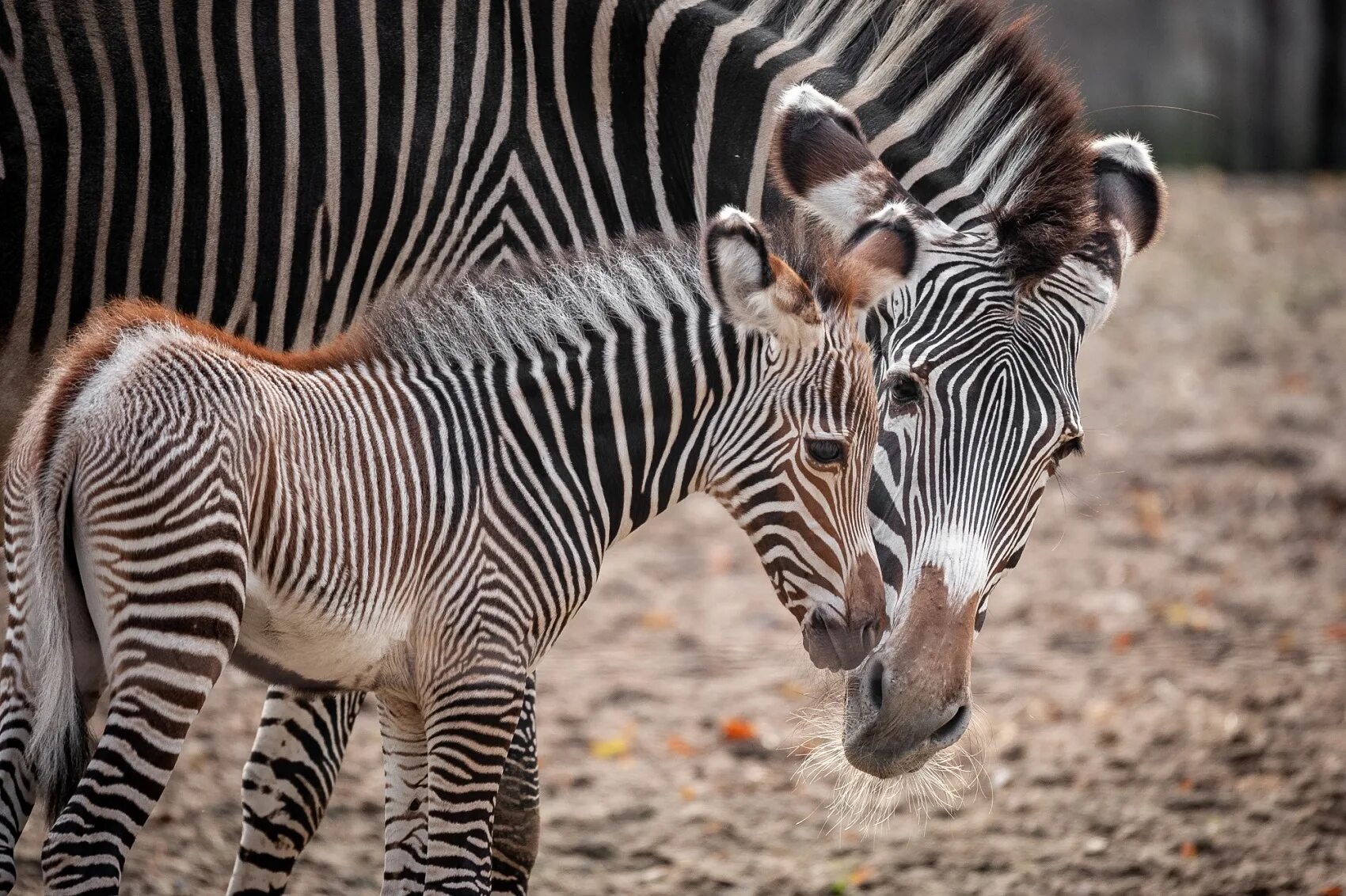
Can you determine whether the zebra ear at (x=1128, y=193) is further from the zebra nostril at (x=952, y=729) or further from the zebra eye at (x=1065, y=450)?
the zebra nostril at (x=952, y=729)

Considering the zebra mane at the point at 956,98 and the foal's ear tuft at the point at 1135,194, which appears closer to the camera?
the zebra mane at the point at 956,98

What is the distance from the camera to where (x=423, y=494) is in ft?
13.3

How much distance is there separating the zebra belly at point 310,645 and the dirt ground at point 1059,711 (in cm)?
170

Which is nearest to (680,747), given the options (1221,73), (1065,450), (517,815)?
(517,815)

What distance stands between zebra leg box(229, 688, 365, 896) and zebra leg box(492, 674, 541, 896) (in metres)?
0.62

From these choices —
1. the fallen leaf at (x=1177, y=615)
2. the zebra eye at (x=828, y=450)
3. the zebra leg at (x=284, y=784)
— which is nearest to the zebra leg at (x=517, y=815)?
the zebra leg at (x=284, y=784)

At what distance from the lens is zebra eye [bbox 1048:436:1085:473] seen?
4.36 metres

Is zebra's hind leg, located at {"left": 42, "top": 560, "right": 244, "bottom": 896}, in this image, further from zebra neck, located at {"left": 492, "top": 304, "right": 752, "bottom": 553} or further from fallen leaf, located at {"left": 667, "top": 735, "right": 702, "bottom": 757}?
fallen leaf, located at {"left": 667, "top": 735, "right": 702, "bottom": 757}

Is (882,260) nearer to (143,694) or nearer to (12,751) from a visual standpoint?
(143,694)

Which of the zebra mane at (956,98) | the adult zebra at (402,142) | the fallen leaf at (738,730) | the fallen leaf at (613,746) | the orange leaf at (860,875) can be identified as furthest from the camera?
the fallen leaf at (738,730)

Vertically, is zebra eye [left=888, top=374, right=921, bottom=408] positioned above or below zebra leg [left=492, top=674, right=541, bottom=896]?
above

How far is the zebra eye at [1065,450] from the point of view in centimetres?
436

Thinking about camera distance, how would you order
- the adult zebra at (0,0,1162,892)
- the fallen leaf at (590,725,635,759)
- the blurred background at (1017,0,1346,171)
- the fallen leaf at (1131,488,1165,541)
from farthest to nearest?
the blurred background at (1017,0,1346,171)
the fallen leaf at (1131,488,1165,541)
the fallen leaf at (590,725,635,759)
the adult zebra at (0,0,1162,892)

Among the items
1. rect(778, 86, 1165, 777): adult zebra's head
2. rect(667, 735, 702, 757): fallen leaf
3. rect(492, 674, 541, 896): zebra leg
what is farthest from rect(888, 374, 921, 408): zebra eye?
rect(667, 735, 702, 757): fallen leaf
